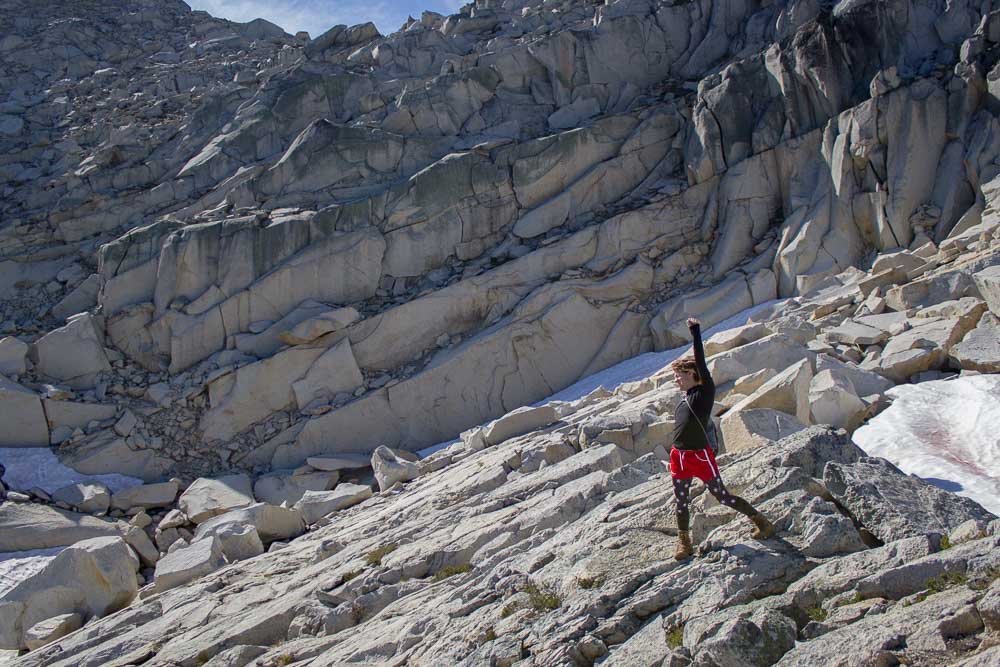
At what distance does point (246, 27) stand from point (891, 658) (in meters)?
53.2

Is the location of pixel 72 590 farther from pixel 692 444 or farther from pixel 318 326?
pixel 692 444

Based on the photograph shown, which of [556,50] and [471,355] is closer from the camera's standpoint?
[471,355]

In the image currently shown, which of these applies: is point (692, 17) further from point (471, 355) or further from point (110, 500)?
point (110, 500)

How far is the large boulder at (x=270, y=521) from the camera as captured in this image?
16.0m

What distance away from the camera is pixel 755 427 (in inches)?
395

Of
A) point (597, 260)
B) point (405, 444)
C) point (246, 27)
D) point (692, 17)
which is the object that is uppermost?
point (246, 27)

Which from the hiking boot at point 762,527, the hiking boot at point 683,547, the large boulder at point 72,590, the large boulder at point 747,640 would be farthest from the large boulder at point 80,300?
the large boulder at point 747,640

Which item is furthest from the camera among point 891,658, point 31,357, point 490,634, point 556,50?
point 556,50

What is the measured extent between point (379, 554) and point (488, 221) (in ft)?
54.8

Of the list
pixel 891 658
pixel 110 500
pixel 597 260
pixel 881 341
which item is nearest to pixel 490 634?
→ pixel 891 658

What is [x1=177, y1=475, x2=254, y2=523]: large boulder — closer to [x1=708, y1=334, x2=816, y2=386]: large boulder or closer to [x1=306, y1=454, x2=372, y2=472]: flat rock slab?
[x1=306, y1=454, x2=372, y2=472]: flat rock slab

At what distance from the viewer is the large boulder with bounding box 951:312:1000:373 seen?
11.3 meters

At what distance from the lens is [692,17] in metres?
30.9

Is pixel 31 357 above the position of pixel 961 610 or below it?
above
